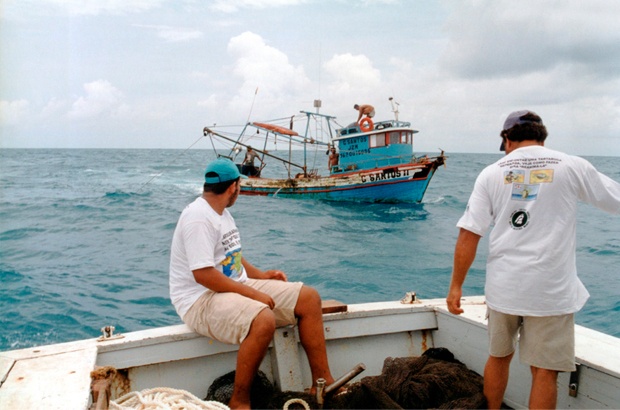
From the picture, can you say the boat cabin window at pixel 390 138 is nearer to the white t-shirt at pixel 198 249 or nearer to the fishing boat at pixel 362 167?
the fishing boat at pixel 362 167

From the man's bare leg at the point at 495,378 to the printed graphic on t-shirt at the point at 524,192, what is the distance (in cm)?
83

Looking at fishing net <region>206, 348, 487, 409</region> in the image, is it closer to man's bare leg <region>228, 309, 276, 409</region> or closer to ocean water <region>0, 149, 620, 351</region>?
man's bare leg <region>228, 309, 276, 409</region>

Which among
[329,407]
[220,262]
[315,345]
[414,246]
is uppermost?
[220,262]

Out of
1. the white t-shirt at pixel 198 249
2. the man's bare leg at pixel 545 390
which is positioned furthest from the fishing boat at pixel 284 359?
the man's bare leg at pixel 545 390

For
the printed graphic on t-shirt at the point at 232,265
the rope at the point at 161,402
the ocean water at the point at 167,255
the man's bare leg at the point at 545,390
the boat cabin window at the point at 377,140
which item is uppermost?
the boat cabin window at the point at 377,140

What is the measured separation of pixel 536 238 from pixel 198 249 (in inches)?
67.3

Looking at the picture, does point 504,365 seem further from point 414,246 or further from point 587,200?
point 414,246

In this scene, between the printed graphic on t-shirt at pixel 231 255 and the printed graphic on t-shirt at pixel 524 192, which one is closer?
the printed graphic on t-shirt at pixel 524 192

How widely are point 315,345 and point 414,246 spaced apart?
12726 mm

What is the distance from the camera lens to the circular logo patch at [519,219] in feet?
7.41

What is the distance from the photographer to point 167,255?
1251 centimetres

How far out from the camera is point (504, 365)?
2553 mm

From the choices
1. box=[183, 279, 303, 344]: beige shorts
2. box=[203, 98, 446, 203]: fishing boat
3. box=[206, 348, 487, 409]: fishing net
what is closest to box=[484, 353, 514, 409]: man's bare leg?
box=[206, 348, 487, 409]: fishing net

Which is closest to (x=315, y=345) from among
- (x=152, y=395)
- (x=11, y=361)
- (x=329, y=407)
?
(x=329, y=407)
